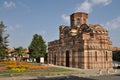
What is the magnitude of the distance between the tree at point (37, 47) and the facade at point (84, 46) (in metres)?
19.4

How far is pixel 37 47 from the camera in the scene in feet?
285

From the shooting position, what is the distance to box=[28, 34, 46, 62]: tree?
283 feet

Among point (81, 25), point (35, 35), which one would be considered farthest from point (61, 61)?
point (35, 35)

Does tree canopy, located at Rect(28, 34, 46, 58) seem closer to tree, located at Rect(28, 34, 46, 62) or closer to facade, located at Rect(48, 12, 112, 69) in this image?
tree, located at Rect(28, 34, 46, 62)

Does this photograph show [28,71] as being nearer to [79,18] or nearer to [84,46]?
[84,46]

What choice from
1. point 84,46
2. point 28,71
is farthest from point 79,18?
point 28,71

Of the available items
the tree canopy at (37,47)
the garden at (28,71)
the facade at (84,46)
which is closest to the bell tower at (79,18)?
the facade at (84,46)

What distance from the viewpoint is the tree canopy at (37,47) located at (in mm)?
86331

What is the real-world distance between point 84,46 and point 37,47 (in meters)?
35.1

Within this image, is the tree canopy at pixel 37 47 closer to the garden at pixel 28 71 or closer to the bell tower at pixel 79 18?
the bell tower at pixel 79 18

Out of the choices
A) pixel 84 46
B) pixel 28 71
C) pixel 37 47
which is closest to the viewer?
pixel 28 71

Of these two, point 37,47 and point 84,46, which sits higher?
point 37,47

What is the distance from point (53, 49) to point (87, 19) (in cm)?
1568

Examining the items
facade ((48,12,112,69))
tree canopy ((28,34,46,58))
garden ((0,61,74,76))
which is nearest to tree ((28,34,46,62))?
tree canopy ((28,34,46,58))
